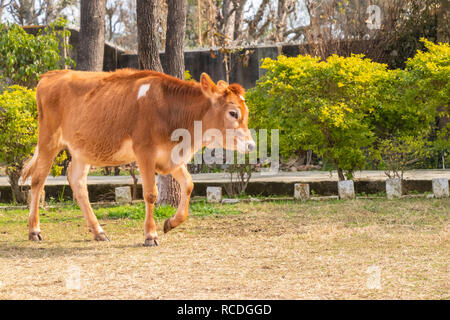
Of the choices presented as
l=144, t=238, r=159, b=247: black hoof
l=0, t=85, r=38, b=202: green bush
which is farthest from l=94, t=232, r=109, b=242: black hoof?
l=0, t=85, r=38, b=202: green bush

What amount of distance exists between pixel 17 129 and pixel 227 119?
518 centimetres

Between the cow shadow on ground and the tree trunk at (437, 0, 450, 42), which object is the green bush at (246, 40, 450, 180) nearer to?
the cow shadow on ground

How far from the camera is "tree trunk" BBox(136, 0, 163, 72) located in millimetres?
9984

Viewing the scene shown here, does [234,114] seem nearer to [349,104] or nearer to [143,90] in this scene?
[143,90]

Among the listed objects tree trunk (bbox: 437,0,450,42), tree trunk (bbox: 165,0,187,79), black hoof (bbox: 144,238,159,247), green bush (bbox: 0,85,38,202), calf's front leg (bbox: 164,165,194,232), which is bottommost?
black hoof (bbox: 144,238,159,247)

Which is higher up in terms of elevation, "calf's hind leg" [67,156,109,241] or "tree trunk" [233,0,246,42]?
"tree trunk" [233,0,246,42]

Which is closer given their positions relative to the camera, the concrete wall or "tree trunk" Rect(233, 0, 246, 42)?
the concrete wall

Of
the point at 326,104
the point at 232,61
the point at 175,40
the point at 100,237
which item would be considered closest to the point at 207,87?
the point at 100,237

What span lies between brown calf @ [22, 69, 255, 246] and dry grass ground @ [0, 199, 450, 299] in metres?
0.66

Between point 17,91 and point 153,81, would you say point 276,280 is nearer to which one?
point 153,81

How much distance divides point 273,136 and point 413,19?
7743 millimetres

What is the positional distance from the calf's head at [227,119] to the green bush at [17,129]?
190 inches

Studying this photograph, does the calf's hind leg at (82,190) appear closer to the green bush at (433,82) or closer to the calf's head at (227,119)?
the calf's head at (227,119)

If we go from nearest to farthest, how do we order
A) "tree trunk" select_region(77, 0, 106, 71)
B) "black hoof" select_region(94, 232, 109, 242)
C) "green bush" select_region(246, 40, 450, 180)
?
"black hoof" select_region(94, 232, 109, 242) < "green bush" select_region(246, 40, 450, 180) < "tree trunk" select_region(77, 0, 106, 71)
